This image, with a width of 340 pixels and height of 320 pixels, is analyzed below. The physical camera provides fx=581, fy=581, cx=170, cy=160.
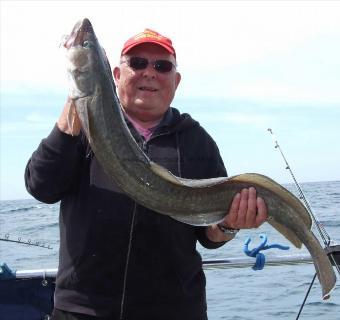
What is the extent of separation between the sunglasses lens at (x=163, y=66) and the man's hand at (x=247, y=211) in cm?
89

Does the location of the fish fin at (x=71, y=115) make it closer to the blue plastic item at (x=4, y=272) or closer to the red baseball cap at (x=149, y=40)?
the red baseball cap at (x=149, y=40)

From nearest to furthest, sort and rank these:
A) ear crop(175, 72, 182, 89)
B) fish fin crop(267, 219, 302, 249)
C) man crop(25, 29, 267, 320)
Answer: man crop(25, 29, 267, 320), fish fin crop(267, 219, 302, 249), ear crop(175, 72, 182, 89)

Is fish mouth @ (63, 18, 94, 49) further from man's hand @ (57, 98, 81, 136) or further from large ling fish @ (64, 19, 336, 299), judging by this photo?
man's hand @ (57, 98, 81, 136)

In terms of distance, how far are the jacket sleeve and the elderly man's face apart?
0.48 metres

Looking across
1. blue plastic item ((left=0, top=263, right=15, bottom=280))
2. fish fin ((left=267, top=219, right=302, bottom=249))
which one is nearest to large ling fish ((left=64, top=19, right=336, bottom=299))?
fish fin ((left=267, top=219, right=302, bottom=249))

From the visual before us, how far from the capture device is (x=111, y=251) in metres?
3.25

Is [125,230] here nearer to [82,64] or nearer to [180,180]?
[180,180]

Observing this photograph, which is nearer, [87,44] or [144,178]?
[87,44]

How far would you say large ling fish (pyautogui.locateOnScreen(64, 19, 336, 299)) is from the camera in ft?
9.21

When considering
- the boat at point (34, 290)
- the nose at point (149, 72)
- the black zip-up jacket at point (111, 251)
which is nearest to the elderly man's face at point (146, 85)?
the nose at point (149, 72)

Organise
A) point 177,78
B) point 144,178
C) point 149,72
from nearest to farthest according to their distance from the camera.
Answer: point 144,178 < point 149,72 < point 177,78

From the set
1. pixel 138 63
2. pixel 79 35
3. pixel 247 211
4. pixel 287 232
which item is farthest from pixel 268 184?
pixel 79 35

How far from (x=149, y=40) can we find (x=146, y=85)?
0.90 feet

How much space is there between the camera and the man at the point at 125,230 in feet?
10.4
